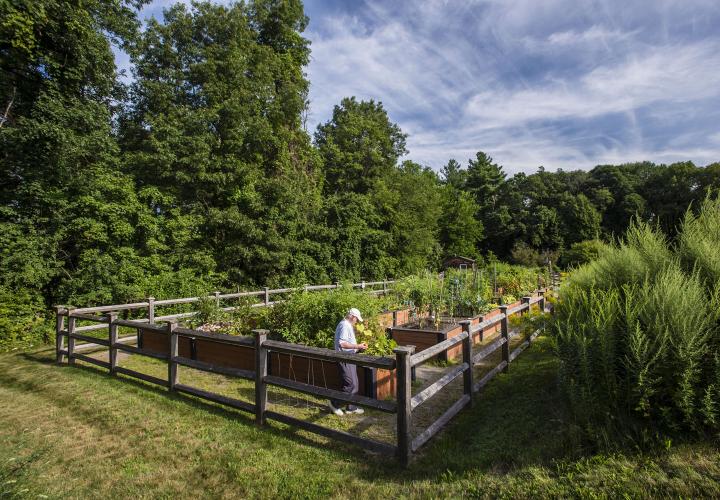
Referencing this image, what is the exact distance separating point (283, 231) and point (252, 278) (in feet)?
8.02

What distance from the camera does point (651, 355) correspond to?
3.18 metres

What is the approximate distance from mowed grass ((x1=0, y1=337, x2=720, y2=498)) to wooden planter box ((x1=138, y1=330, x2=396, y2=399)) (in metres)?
0.44

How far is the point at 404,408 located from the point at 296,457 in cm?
120

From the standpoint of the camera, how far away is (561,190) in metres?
48.4

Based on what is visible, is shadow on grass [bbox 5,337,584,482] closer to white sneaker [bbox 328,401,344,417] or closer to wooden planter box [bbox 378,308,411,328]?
white sneaker [bbox 328,401,344,417]

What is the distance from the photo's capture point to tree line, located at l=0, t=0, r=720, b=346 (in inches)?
387

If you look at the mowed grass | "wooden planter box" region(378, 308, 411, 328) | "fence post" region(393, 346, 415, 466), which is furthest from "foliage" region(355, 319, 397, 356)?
"wooden planter box" region(378, 308, 411, 328)

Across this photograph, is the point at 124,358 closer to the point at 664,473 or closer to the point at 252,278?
the point at 252,278

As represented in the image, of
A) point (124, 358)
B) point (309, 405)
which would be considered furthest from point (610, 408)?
point (124, 358)

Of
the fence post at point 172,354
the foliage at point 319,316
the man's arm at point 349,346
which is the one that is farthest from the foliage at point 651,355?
the fence post at point 172,354

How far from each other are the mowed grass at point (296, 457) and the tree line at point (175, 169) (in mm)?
2786

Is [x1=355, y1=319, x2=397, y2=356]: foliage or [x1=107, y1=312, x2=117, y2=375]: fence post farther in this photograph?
[x1=107, y1=312, x2=117, y2=375]: fence post

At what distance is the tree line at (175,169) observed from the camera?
9.82 m

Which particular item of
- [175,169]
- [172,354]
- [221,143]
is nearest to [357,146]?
[221,143]
